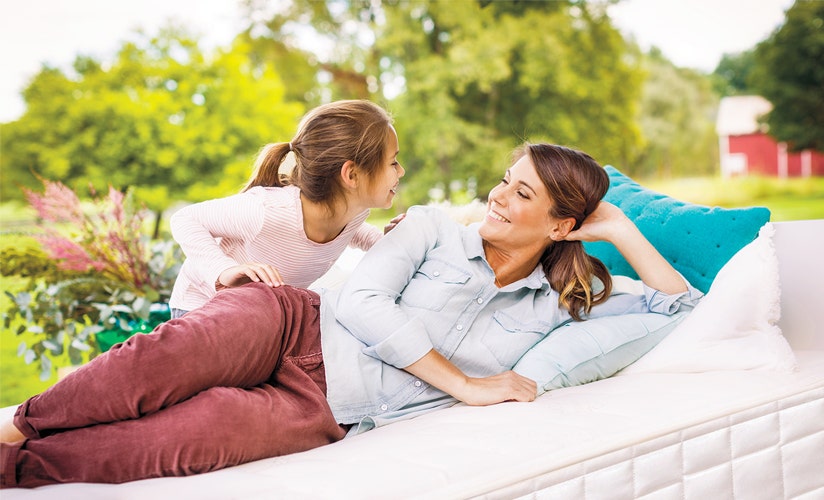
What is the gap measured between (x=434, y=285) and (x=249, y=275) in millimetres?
407

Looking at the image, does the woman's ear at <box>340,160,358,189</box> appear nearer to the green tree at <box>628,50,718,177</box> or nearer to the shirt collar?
the shirt collar

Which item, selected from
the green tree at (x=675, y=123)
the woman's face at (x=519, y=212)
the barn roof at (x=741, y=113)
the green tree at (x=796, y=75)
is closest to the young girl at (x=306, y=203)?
the woman's face at (x=519, y=212)

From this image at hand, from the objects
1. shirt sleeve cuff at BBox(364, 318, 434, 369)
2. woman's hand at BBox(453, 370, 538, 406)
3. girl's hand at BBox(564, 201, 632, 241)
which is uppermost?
girl's hand at BBox(564, 201, 632, 241)

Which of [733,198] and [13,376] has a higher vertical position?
[733,198]

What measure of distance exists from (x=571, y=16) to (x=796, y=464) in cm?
790

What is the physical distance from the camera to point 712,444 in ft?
4.69

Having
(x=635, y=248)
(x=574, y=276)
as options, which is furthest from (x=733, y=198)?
(x=574, y=276)

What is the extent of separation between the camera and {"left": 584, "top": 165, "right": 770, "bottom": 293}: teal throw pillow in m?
1.86

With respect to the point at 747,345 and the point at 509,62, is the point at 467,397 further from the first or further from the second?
the point at 509,62

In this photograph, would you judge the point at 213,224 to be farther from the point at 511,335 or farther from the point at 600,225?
the point at 600,225

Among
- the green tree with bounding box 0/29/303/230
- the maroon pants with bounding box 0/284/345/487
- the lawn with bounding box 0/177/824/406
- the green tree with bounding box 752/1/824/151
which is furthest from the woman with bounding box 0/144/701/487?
the green tree with bounding box 752/1/824/151

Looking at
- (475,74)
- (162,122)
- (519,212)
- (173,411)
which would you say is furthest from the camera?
(475,74)

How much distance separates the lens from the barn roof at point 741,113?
24.6ft

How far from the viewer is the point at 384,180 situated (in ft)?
6.00
